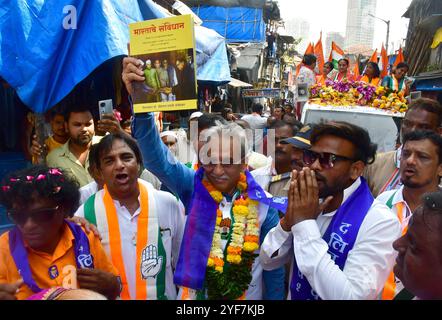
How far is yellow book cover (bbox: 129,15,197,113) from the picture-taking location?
6.18 feet

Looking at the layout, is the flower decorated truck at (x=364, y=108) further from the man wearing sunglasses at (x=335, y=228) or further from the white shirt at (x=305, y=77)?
the man wearing sunglasses at (x=335, y=228)

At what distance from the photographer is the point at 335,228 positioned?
1816 millimetres

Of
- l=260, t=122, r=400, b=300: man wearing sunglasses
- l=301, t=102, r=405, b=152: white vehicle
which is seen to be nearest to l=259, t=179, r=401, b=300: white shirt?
l=260, t=122, r=400, b=300: man wearing sunglasses

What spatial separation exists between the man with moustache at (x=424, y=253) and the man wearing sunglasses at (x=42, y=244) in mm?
1300

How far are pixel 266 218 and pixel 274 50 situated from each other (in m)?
29.2

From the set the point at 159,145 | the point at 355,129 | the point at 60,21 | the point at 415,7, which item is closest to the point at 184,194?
the point at 159,145

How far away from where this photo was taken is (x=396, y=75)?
372 inches

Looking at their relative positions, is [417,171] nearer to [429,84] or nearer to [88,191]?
[88,191]

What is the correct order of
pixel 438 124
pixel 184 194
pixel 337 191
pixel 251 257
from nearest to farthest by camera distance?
pixel 337 191
pixel 251 257
pixel 184 194
pixel 438 124

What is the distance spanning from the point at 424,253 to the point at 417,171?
1555 mm

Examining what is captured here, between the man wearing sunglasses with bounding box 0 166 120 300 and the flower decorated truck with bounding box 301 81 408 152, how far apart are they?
357cm

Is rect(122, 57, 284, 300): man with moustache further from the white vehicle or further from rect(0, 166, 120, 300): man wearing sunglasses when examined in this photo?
the white vehicle

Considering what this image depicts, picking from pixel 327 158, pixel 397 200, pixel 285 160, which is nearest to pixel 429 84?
pixel 285 160
